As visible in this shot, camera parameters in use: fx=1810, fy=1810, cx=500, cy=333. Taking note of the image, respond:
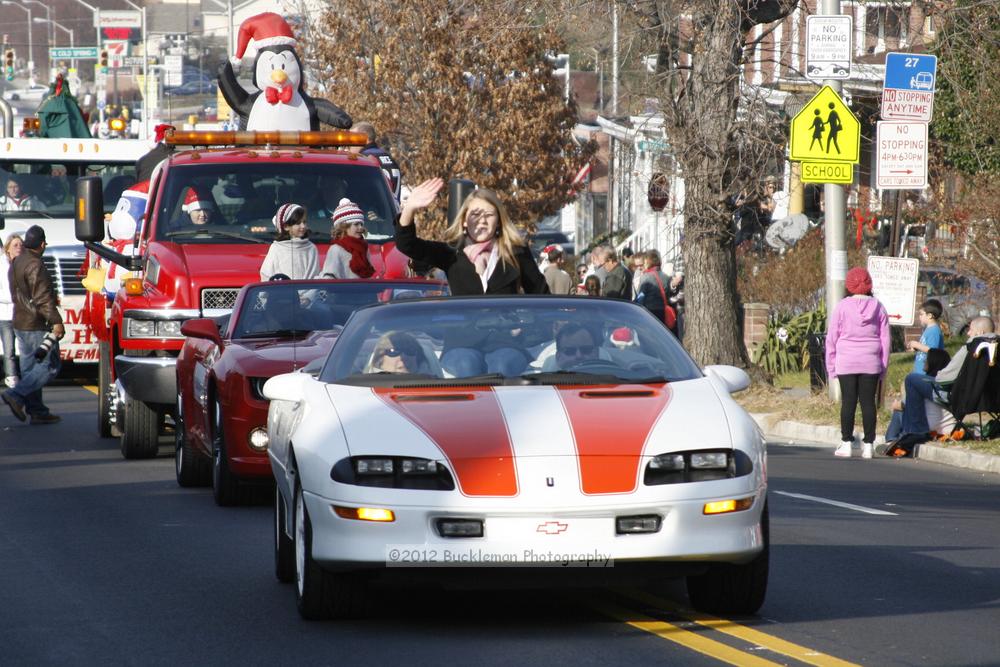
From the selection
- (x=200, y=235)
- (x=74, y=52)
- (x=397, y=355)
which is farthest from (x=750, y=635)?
(x=74, y=52)

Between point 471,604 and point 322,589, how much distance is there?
0.81m

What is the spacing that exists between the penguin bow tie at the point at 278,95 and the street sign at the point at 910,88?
601 centimetres

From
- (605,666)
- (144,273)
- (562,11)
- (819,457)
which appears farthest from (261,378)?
(562,11)

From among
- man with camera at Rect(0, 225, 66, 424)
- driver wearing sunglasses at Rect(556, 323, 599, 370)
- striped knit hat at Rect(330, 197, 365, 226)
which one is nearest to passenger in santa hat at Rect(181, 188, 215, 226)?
striped knit hat at Rect(330, 197, 365, 226)

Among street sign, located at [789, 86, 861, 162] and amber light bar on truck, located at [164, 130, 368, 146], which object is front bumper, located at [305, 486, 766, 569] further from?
street sign, located at [789, 86, 861, 162]

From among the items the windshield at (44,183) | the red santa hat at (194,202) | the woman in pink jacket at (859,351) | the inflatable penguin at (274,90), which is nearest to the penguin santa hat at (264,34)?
the inflatable penguin at (274,90)

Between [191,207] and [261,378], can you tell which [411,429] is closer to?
[261,378]

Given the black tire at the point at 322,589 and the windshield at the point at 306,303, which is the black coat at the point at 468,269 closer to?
the windshield at the point at 306,303

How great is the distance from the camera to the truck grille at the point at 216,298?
14.3 meters

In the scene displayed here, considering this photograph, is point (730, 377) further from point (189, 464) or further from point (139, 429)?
point (139, 429)

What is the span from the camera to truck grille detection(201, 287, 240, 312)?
563 inches

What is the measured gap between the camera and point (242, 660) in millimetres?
6840

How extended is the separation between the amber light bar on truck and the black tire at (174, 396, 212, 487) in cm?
379

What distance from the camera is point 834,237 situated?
19.5 metres
